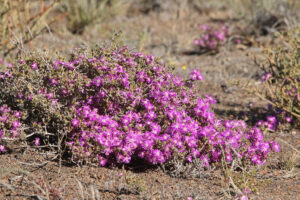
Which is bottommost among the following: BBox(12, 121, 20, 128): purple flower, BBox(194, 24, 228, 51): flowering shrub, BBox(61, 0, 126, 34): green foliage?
BBox(194, 24, 228, 51): flowering shrub

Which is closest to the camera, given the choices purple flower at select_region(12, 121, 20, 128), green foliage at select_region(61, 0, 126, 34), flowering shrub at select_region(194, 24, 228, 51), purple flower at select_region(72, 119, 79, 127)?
purple flower at select_region(72, 119, 79, 127)

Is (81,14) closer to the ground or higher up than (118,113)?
higher up

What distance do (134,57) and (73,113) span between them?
2.19 feet

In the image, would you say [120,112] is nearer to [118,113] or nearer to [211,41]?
[118,113]

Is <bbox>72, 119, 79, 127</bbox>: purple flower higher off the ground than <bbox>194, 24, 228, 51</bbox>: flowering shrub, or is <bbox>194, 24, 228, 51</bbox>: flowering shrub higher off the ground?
<bbox>72, 119, 79, 127</bbox>: purple flower

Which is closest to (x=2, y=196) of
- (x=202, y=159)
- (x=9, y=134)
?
(x=9, y=134)

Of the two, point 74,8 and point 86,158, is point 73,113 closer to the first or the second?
point 86,158

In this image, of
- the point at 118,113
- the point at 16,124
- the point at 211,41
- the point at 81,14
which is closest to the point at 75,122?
the point at 118,113

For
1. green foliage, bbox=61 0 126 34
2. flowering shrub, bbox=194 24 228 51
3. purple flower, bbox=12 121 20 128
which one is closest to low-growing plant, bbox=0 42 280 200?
purple flower, bbox=12 121 20 128

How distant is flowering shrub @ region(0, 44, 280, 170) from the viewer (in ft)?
10.2

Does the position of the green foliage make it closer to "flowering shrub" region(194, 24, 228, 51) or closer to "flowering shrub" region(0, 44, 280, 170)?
"flowering shrub" region(194, 24, 228, 51)

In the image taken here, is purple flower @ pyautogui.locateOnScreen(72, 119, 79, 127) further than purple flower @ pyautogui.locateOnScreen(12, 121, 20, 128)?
No

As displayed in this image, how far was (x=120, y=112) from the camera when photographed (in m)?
3.25

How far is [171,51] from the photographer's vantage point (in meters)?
6.92
